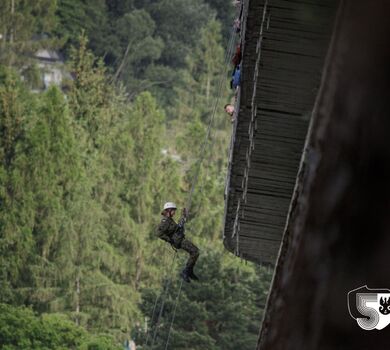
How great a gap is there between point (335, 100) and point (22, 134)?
3525 inches

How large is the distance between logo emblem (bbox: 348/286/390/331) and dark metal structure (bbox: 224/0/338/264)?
115 inches

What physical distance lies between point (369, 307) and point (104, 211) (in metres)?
83.2

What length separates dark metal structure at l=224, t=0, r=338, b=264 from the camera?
378 inches

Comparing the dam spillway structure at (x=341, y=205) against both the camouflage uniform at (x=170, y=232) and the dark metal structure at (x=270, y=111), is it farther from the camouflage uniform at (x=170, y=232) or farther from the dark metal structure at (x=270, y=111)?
the camouflage uniform at (x=170, y=232)

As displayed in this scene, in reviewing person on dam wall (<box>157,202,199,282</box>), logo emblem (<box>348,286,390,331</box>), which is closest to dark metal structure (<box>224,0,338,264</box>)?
person on dam wall (<box>157,202,199,282</box>)

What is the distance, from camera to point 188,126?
99.4 metres

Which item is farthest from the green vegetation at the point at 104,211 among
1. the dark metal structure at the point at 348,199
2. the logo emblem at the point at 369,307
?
the dark metal structure at the point at 348,199

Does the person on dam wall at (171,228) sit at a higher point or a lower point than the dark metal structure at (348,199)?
lower

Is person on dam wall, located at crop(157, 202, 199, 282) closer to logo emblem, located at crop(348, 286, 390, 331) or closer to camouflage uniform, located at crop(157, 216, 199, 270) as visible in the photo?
camouflage uniform, located at crop(157, 216, 199, 270)

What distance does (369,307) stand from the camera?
2.70 meters

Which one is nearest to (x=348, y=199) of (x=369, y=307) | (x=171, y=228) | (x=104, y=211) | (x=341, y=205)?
(x=341, y=205)

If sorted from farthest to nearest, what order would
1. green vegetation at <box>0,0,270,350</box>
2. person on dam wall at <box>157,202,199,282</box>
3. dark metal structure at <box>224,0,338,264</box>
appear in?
green vegetation at <box>0,0,270,350</box>
person on dam wall at <box>157,202,199,282</box>
dark metal structure at <box>224,0,338,264</box>

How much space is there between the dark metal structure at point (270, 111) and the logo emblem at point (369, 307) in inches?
115

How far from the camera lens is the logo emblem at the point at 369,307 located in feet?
8.36
